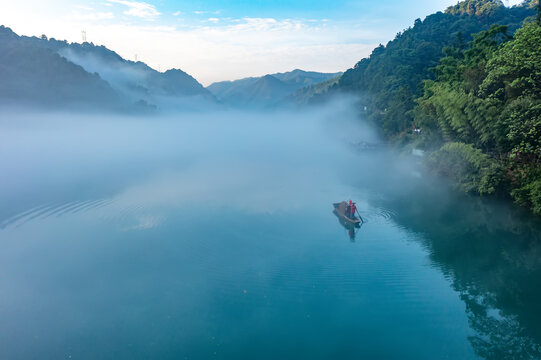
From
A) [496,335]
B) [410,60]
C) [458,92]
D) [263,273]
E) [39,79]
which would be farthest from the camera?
[39,79]

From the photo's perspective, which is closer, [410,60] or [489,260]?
[489,260]

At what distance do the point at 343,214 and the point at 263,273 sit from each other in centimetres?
922

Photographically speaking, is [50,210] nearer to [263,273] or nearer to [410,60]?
[263,273]

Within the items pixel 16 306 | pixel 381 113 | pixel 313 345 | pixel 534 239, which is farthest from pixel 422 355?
pixel 381 113

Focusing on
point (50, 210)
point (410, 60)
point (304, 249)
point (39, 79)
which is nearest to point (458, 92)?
point (304, 249)

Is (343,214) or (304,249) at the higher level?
(343,214)

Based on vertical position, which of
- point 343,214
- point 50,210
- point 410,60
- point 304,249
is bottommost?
point 50,210

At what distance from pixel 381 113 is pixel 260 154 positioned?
27301 millimetres

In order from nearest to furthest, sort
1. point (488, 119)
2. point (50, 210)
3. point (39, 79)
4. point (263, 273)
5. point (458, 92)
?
point (263, 273) < point (488, 119) < point (50, 210) < point (458, 92) < point (39, 79)

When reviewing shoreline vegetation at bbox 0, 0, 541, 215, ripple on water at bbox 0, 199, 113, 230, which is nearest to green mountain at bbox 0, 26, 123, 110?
shoreline vegetation at bbox 0, 0, 541, 215

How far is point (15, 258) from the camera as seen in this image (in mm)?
19156

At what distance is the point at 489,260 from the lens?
1842 cm

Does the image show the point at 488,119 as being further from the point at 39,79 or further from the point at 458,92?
the point at 39,79

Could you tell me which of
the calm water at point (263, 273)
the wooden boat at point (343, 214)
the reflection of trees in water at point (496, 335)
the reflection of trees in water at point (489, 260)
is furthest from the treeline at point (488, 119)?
the reflection of trees in water at point (496, 335)
